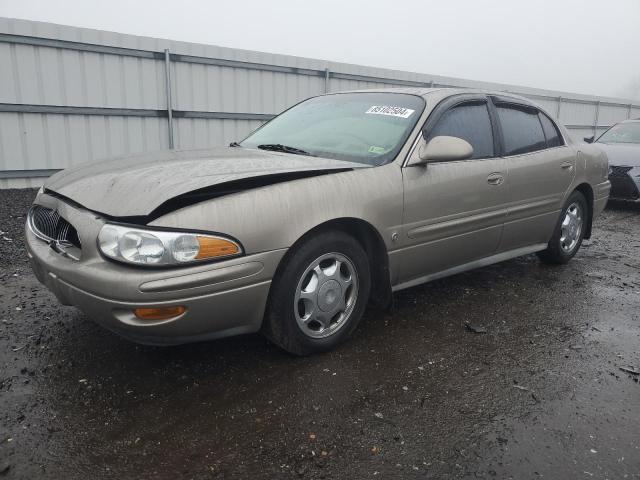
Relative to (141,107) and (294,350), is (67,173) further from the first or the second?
(141,107)

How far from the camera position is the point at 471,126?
379 cm

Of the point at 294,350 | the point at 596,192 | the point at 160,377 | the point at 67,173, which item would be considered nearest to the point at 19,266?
the point at 67,173

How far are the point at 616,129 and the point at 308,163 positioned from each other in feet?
28.1

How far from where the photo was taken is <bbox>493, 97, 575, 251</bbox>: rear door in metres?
4.00

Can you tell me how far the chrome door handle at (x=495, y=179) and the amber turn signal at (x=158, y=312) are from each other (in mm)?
2410

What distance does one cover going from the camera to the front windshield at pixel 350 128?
3.28m

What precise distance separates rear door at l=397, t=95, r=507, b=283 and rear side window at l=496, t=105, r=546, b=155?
0.62ft

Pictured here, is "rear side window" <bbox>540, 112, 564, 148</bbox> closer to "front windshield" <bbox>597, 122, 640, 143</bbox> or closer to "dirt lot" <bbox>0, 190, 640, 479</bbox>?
"dirt lot" <bbox>0, 190, 640, 479</bbox>

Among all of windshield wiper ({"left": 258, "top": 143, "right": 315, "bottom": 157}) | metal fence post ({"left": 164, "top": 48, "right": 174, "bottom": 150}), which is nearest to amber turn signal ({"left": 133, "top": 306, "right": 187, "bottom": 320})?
windshield wiper ({"left": 258, "top": 143, "right": 315, "bottom": 157})

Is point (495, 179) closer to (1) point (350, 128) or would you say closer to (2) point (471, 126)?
(2) point (471, 126)

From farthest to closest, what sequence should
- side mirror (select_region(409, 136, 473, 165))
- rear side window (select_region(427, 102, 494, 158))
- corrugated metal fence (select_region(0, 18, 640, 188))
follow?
corrugated metal fence (select_region(0, 18, 640, 188)), rear side window (select_region(427, 102, 494, 158)), side mirror (select_region(409, 136, 473, 165))

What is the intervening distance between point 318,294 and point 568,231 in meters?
3.09

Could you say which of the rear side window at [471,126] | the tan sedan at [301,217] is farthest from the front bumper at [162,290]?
the rear side window at [471,126]

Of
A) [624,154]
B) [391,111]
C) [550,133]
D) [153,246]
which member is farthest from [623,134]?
[153,246]
